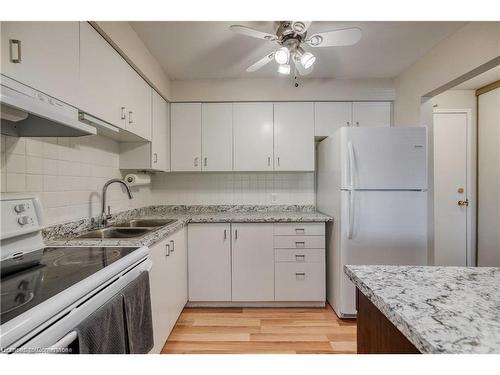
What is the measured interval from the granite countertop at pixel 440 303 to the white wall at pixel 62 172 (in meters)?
1.64

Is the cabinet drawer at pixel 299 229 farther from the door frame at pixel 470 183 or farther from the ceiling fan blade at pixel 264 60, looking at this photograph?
the door frame at pixel 470 183

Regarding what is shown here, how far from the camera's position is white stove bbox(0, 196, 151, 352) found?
60cm

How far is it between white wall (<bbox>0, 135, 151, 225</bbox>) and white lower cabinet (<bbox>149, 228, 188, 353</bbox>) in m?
0.62

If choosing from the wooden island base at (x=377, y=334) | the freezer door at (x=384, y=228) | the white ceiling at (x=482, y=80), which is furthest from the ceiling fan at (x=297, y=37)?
the white ceiling at (x=482, y=80)

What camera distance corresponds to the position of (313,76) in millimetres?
2602

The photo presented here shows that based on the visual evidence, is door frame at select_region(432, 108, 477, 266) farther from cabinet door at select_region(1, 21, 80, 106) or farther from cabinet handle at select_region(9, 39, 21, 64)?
cabinet handle at select_region(9, 39, 21, 64)

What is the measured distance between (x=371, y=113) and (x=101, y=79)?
258cm

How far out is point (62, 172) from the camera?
1.52 m

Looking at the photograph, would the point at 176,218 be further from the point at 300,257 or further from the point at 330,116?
the point at 330,116

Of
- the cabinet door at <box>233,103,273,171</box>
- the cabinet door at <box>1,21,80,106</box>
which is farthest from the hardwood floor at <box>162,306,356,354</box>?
the cabinet door at <box>1,21,80,106</box>

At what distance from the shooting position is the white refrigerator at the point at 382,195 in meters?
2.03

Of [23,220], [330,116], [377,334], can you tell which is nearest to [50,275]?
[23,220]

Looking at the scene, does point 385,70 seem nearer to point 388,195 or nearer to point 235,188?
point 388,195

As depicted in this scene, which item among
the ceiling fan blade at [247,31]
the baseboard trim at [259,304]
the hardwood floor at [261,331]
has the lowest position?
the hardwood floor at [261,331]
